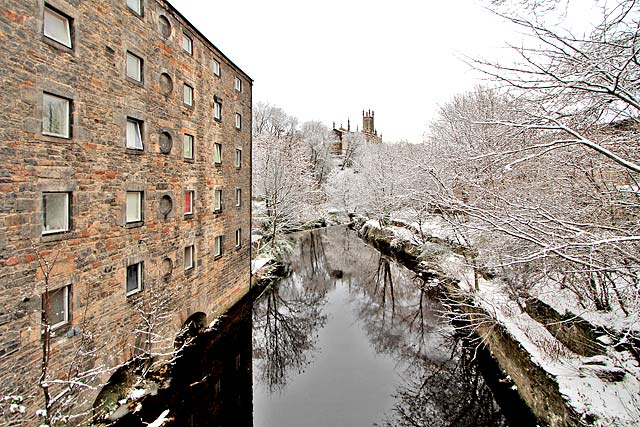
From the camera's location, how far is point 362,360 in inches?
435

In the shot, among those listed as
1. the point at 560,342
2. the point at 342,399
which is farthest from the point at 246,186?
the point at 560,342

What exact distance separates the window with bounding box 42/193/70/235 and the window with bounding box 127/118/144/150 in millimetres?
2203

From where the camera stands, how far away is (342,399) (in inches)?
354

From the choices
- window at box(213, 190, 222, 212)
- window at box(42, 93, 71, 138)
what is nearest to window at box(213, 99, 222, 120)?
window at box(213, 190, 222, 212)

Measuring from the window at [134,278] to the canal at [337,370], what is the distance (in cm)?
274

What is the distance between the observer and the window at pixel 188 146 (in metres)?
10.4

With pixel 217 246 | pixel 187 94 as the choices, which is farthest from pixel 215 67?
pixel 217 246

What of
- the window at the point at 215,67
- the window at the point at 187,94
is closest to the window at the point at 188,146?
the window at the point at 187,94

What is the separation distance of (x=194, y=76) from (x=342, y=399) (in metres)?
10.6

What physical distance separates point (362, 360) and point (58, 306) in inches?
335

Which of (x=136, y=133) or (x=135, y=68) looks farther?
(x=136, y=133)

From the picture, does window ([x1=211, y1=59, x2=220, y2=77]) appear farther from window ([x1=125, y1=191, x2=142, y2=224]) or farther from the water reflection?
the water reflection

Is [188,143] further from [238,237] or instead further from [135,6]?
[238,237]

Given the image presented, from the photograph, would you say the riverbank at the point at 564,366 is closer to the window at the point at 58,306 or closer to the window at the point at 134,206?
the window at the point at 58,306
